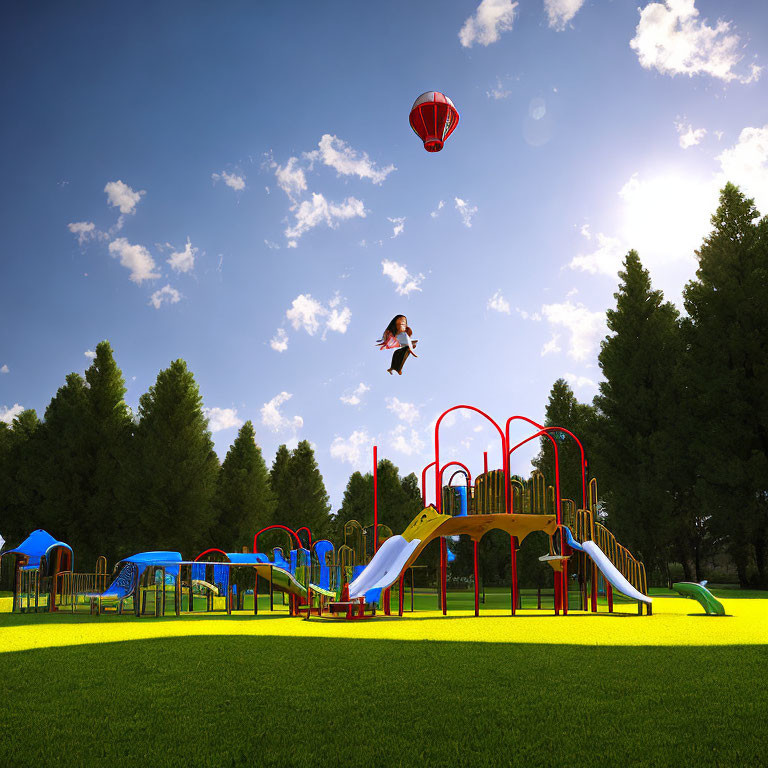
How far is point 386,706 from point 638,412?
28950 mm

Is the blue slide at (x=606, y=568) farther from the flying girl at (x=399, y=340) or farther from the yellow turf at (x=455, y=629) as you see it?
the flying girl at (x=399, y=340)

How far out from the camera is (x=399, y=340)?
17.8 metres

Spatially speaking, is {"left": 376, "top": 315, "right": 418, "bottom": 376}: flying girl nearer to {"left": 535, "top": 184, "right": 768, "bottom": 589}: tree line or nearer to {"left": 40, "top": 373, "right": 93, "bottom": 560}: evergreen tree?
{"left": 535, "top": 184, "right": 768, "bottom": 589}: tree line

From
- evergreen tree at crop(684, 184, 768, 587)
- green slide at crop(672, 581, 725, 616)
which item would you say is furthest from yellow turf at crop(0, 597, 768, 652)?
evergreen tree at crop(684, 184, 768, 587)

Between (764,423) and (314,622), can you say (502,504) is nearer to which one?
(314,622)

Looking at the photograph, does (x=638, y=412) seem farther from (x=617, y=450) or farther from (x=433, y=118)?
(x=433, y=118)

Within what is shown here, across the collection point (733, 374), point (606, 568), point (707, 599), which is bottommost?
point (707, 599)

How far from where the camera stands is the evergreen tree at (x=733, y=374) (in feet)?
87.9

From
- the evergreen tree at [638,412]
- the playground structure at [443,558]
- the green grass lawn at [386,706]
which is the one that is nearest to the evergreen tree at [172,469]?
the playground structure at [443,558]

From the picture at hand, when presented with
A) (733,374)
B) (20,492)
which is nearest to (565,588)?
(733,374)

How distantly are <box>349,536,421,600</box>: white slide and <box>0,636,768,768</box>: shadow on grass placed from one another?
739 centimetres

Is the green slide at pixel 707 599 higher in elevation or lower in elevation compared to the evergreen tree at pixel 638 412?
lower

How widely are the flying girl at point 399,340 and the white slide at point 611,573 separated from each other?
6864mm

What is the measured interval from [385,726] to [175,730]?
1.45 meters
